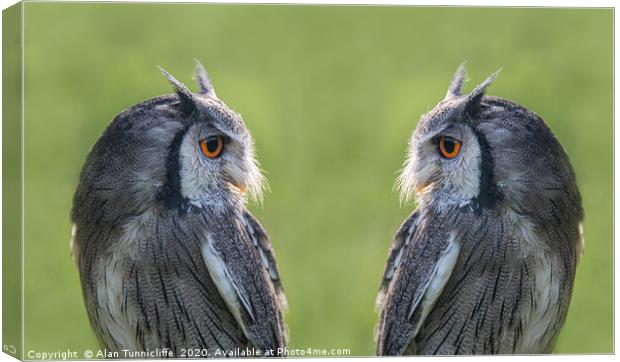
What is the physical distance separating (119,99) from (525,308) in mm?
2245

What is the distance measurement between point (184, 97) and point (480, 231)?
1585mm

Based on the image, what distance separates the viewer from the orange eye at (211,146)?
16.9 feet

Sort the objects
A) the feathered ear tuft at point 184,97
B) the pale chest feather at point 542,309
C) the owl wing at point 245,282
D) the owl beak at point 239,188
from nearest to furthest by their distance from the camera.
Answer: the feathered ear tuft at point 184,97 → the owl wing at point 245,282 → the owl beak at point 239,188 → the pale chest feather at point 542,309

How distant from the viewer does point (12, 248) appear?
17.5 feet

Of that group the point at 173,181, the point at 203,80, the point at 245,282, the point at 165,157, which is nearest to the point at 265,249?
the point at 245,282

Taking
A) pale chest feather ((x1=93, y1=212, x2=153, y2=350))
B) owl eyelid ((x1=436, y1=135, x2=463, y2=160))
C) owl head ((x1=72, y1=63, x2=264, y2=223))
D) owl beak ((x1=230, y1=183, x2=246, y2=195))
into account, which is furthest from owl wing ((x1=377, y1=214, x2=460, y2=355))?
pale chest feather ((x1=93, y1=212, x2=153, y2=350))

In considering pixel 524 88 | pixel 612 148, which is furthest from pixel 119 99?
pixel 612 148

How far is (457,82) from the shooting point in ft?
17.9

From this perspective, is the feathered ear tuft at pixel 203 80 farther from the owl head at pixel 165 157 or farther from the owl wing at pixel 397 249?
the owl wing at pixel 397 249

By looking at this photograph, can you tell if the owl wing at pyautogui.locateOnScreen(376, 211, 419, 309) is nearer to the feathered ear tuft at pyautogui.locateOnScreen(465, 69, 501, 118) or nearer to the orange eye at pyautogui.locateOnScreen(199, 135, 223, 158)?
the feathered ear tuft at pyautogui.locateOnScreen(465, 69, 501, 118)

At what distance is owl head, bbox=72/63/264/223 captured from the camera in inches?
200

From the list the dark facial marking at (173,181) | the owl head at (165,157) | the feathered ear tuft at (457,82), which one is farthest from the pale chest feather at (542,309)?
the dark facial marking at (173,181)

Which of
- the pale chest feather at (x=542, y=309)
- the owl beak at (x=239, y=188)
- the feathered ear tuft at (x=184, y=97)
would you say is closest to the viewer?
the feathered ear tuft at (x=184, y=97)

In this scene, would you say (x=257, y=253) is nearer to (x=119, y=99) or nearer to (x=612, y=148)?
(x=119, y=99)
